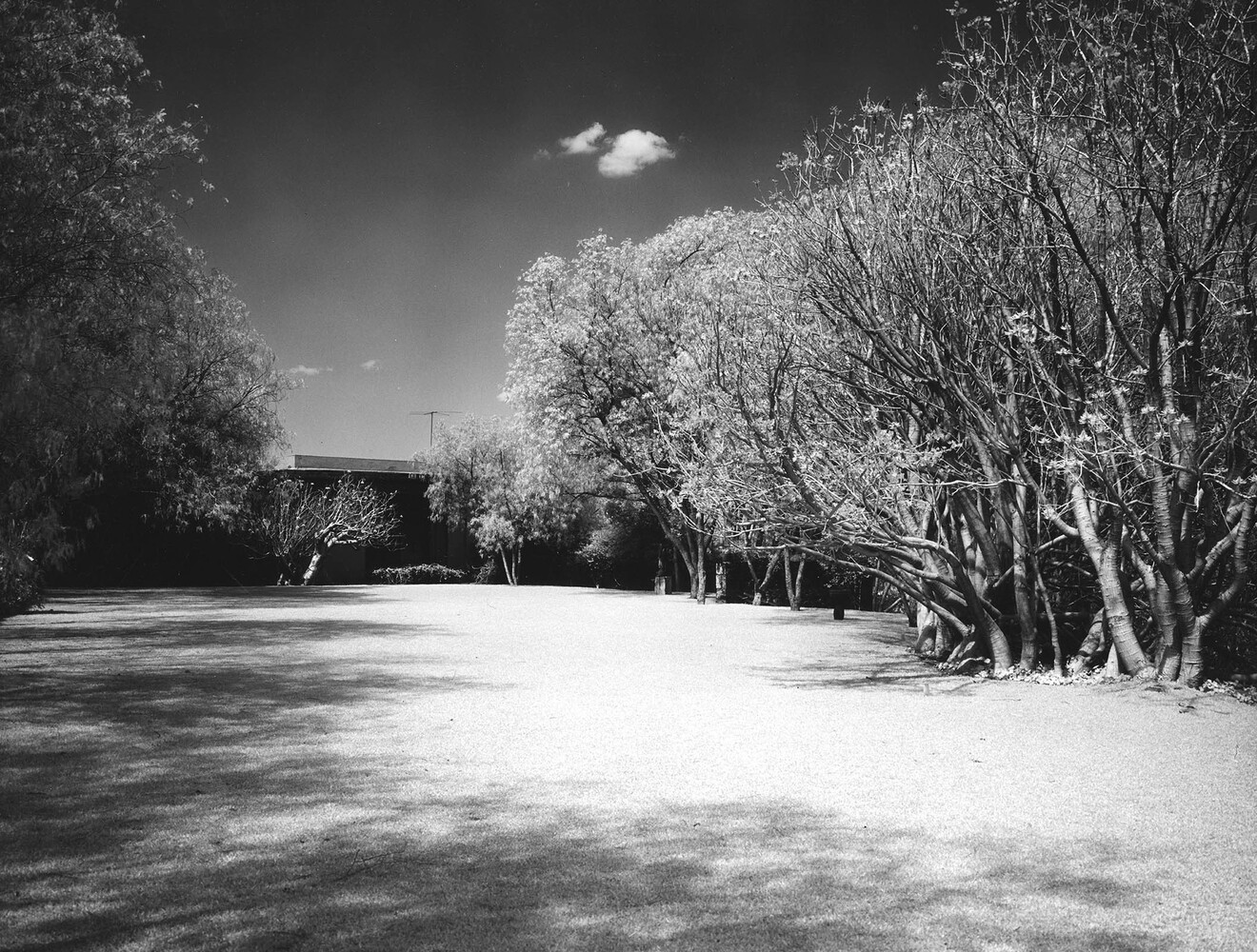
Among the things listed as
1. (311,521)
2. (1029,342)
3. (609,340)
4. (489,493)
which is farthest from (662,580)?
(1029,342)

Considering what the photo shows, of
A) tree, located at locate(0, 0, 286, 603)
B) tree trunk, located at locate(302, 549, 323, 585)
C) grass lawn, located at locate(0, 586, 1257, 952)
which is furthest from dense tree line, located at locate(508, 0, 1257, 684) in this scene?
tree trunk, located at locate(302, 549, 323, 585)

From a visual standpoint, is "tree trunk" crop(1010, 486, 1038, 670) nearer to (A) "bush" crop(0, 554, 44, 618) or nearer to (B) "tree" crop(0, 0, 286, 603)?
(B) "tree" crop(0, 0, 286, 603)

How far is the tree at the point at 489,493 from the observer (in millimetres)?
34969

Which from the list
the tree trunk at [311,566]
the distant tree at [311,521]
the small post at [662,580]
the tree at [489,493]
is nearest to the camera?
the distant tree at [311,521]

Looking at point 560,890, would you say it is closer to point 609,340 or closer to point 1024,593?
point 1024,593

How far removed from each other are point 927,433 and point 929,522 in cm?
258

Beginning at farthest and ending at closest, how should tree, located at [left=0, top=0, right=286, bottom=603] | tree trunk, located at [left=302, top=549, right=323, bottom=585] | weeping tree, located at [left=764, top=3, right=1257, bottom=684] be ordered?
1. tree trunk, located at [left=302, top=549, right=323, bottom=585]
2. tree, located at [left=0, top=0, right=286, bottom=603]
3. weeping tree, located at [left=764, top=3, right=1257, bottom=684]

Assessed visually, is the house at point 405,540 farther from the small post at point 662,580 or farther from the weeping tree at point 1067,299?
the weeping tree at point 1067,299

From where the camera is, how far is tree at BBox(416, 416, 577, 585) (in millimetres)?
34969

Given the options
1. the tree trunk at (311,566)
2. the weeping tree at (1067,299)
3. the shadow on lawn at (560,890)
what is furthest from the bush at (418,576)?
the shadow on lawn at (560,890)

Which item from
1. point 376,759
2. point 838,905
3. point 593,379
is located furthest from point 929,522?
point 593,379

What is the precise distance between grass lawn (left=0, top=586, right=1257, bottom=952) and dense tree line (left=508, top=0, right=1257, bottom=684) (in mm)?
1501

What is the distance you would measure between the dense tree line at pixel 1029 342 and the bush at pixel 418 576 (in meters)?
26.4

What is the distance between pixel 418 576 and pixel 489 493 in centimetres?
457
